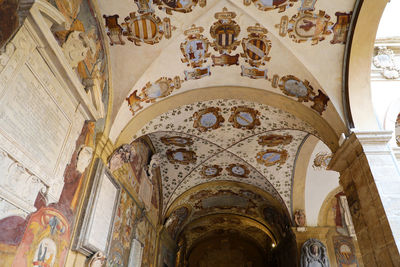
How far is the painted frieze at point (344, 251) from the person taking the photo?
9.95 m

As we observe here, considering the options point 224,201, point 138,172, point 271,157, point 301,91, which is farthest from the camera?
point 224,201

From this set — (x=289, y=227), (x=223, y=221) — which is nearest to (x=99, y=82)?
(x=289, y=227)

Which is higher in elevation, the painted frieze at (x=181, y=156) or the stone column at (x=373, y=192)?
the painted frieze at (x=181, y=156)

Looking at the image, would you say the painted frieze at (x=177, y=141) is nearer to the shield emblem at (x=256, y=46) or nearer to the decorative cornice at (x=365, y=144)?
the shield emblem at (x=256, y=46)

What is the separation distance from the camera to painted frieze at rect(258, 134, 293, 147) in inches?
353

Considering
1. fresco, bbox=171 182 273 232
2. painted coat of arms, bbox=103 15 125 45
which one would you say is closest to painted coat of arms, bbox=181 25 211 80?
painted coat of arms, bbox=103 15 125 45

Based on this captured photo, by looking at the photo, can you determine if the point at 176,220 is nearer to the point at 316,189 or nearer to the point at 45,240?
the point at 316,189

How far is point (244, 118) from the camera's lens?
8227 millimetres

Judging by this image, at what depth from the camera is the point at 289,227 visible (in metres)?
10.8

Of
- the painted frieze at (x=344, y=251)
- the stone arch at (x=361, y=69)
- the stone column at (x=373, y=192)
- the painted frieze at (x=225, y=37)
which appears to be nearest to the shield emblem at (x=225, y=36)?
the painted frieze at (x=225, y=37)

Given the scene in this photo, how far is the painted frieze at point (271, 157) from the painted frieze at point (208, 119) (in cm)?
224

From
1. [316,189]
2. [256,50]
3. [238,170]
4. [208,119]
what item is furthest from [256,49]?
[316,189]

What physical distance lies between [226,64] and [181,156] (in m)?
4.33

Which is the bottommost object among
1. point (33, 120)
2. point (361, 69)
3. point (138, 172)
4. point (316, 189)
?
point (33, 120)
